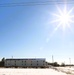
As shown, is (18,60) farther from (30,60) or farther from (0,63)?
(0,63)

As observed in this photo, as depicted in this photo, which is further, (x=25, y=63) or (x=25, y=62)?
(x=25, y=62)

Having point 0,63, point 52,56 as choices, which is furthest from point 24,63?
point 52,56

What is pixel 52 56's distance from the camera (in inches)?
4456

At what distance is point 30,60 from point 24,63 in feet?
13.0

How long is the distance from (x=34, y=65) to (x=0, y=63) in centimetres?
2102

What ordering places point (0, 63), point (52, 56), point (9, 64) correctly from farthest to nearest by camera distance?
point (52, 56) → point (0, 63) → point (9, 64)

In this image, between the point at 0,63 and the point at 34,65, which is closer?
the point at 34,65

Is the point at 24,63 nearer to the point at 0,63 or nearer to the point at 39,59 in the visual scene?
the point at 39,59

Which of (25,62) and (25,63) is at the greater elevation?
(25,62)

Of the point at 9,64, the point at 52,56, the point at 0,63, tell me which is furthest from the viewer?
the point at 52,56

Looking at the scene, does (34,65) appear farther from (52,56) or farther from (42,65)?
(52,56)

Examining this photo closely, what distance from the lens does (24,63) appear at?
302 feet

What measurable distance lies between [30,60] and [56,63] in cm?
3012

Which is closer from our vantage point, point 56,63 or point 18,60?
→ point 18,60
